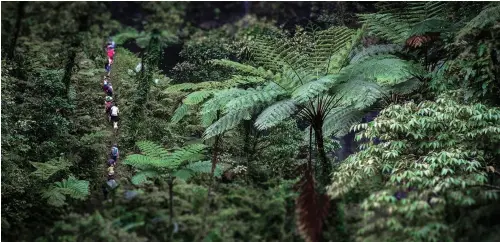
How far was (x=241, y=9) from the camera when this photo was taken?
14656 millimetres

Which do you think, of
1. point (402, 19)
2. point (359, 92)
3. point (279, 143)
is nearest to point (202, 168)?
point (359, 92)

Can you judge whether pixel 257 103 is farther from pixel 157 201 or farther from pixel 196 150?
pixel 157 201

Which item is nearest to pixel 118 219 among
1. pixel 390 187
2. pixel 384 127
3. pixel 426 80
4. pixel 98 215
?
pixel 98 215

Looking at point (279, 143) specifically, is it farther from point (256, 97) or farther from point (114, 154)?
point (114, 154)

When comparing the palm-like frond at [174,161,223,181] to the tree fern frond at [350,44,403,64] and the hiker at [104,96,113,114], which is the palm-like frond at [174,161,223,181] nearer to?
the tree fern frond at [350,44,403,64]

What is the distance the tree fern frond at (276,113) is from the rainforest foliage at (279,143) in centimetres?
1

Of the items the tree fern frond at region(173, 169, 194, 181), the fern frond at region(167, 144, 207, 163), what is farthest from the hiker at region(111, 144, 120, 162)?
the tree fern frond at region(173, 169, 194, 181)

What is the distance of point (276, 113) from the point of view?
4.70 m

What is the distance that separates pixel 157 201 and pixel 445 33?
167 inches

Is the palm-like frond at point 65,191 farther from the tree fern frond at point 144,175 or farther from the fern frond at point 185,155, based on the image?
the fern frond at point 185,155

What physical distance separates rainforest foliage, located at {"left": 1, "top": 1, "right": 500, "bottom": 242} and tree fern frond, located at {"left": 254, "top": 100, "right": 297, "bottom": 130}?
0.01 m

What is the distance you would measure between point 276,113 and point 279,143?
2082mm

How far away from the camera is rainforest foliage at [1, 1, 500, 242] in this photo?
3.38 metres

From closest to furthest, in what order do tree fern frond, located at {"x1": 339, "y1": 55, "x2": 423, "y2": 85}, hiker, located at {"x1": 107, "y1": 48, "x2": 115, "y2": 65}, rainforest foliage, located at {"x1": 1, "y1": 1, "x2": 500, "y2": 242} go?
rainforest foliage, located at {"x1": 1, "y1": 1, "x2": 500, "y2": 242} < tree fern frond, located at {"x1": 339, "y1": 55, "x2": 423, "y2": 85} < hiker, located at {"x1": 107, "y1": 48, "x2": 115, "y2": 65}
